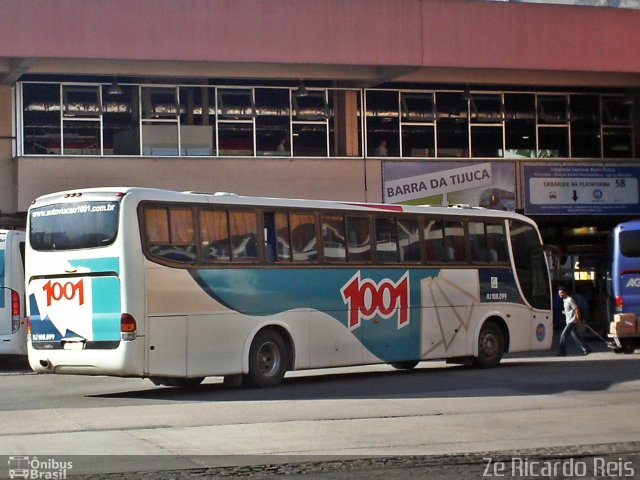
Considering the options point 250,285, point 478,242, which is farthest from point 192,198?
point 478,242

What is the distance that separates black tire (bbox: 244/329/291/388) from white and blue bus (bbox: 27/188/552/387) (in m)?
0.02

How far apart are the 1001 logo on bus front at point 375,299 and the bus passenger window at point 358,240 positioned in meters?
0.29

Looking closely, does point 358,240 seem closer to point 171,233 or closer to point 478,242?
point 478,242

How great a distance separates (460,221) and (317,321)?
427cm

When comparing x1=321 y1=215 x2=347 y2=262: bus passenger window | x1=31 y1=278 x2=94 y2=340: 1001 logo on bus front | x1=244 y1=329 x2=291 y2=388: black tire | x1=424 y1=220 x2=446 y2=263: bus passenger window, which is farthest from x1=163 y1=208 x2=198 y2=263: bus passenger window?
x1=424 y1=220 x2=446 y2=263: bus passenger window

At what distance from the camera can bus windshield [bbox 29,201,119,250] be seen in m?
16.8

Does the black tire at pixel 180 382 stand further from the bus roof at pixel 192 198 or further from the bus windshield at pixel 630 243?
the bus windshield at pixel 630 243

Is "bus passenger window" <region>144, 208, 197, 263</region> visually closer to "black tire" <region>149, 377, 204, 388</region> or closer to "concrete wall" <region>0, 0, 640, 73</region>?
"black tire" <region>149, 377, 204, 388</region>

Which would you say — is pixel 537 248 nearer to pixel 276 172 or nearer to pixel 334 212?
pixel 334 212

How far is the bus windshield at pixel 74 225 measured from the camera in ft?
55.3

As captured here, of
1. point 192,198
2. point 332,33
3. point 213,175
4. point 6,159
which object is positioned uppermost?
point 332,33

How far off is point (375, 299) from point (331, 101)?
51.2ft

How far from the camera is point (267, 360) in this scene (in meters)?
18.7

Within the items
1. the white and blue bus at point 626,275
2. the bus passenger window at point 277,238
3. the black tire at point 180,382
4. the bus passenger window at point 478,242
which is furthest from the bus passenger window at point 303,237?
the white and blue bus at point 626,275
